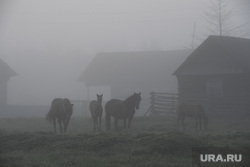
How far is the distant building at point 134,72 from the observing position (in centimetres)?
5262

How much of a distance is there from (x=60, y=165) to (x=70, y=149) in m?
1.87

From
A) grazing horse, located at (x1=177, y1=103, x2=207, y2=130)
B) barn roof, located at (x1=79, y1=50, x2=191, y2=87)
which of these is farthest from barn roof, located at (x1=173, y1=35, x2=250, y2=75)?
barn roof, located at (x1=79, y1=50, x2=191, y2=87)

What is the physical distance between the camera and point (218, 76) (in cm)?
2794

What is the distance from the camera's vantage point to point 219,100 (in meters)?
26.6

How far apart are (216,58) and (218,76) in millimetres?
1536

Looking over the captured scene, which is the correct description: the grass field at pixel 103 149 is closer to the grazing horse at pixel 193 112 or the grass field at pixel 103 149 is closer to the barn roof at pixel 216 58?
the grazing horse at pixel 193 112

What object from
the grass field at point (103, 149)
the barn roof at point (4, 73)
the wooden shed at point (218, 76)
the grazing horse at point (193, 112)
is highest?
the barn roof at point (4, 73)

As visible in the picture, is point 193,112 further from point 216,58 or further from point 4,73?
point 4,73

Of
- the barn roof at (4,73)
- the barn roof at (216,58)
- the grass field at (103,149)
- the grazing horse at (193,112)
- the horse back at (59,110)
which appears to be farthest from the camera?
the barn roof at (4,73)

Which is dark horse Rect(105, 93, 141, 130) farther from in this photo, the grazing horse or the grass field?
the grass field

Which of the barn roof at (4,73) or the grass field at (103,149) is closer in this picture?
the grass field at (103,149)

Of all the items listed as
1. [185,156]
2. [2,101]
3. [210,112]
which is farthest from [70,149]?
[2,101]

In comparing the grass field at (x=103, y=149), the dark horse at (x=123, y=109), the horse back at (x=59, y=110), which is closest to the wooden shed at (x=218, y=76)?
the dark horse at (x=123, y=109)

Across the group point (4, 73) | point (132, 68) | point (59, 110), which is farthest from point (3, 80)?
point (59, 110)
